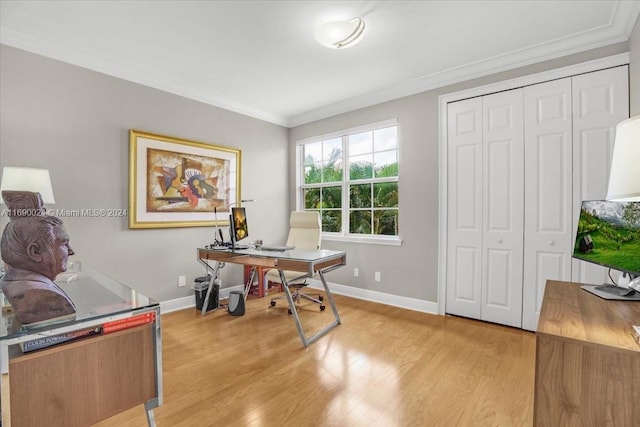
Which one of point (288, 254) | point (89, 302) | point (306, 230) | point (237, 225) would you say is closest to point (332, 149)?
point (306, 230)

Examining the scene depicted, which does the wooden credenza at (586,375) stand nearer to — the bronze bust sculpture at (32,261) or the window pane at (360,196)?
the bronze bust sculpture at (32,261)

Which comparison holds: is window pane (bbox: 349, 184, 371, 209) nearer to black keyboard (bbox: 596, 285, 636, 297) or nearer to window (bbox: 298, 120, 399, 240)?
window (bbox: 298, 120, 399, 240)

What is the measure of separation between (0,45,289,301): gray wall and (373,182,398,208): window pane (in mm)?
1977

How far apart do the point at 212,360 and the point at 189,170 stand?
6.99 ft

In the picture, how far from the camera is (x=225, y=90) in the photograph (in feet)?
11.7

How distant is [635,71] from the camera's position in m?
2.20

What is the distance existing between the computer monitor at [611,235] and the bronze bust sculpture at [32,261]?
240 cm

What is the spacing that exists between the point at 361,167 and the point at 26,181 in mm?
3234

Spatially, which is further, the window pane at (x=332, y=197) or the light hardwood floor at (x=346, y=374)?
the window pane at (x=332, y=197)

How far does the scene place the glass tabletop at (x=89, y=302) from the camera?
943 mm

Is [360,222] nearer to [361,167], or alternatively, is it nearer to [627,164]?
[361,167]

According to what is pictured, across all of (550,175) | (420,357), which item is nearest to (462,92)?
(550,175)

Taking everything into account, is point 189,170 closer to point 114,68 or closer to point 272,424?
point 114,68

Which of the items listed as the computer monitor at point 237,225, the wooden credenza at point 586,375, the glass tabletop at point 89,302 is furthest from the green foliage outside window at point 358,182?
the glass tabletop at point 89,302
